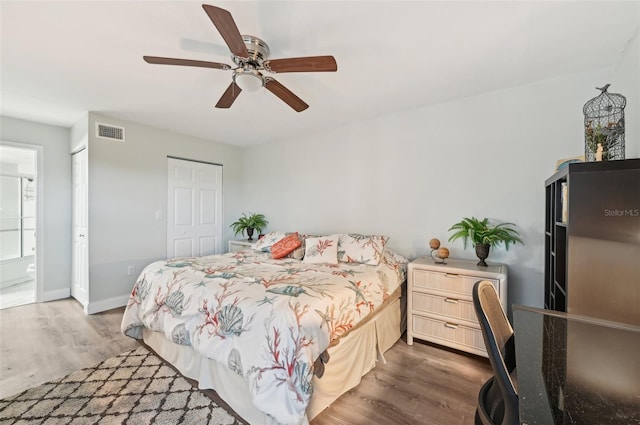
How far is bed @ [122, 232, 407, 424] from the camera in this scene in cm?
149

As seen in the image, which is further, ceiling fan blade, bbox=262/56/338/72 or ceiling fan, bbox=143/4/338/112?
ceiling fan blade, bbox=262/56/338/72

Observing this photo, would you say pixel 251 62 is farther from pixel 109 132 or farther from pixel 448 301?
pixel 109 132

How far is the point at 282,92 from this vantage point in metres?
2.12

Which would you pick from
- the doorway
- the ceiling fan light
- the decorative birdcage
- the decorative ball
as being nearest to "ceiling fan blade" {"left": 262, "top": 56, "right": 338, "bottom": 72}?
the ceiling fan light

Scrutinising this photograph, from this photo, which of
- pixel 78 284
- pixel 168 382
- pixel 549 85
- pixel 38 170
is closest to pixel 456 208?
pixel 549 85

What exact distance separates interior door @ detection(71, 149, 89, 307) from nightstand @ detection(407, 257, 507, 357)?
12.9 feet

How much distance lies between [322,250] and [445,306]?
1.31 m

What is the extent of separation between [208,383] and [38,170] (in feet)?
12.9

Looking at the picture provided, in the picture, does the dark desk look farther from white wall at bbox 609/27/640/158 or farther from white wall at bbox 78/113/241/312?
white wall at bbox 78/113/241/312

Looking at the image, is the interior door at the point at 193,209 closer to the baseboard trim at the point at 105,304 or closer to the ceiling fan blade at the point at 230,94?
the baseboard trim at the point at 105,304

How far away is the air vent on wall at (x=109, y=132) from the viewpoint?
3350 mm

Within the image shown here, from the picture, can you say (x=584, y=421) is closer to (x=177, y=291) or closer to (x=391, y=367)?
(x=391, y=367)

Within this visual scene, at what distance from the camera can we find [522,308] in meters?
1.35

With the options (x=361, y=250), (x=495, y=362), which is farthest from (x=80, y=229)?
(x=495, y=362)
